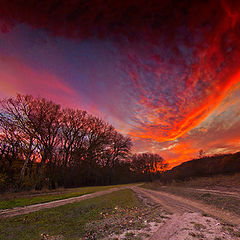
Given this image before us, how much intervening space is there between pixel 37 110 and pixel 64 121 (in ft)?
24.5

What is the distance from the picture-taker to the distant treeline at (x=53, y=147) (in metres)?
21.6

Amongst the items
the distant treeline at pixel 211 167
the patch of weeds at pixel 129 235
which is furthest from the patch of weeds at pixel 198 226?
the distant treeline at pixel 211 167

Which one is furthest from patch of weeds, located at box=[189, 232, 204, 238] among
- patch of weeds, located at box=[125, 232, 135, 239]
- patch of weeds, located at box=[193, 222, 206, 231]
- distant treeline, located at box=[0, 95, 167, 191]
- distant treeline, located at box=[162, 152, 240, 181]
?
distant treeline, located at box=[162, 152, 240, 181]

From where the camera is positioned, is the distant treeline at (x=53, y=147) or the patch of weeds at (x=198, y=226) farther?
the distant treeline at (x=53, y=147)

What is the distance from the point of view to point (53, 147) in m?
30.5

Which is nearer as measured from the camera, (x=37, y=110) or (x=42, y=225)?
(x=42, y=225)

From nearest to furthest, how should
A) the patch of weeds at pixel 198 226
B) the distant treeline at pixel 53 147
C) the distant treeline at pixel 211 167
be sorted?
1. the patch of weeds at pixel 198 226
2. the distant treeline at pixel 53 147
3. the distant treeline at pixel 211 167

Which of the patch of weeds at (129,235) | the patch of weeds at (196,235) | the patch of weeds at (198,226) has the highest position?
the patch of weeds at (198,226)

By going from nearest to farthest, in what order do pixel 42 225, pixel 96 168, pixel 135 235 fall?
pixel 135 235 → pixel 42 225 → pixel 96 168

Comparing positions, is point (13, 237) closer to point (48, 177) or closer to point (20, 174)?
point (20, 174)

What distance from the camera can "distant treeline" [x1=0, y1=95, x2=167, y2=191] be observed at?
21.6 m

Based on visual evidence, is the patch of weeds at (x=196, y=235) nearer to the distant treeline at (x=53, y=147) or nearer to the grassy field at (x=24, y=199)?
the grassy field at (x=24, y=199)

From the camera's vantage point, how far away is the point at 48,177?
27.3 meters

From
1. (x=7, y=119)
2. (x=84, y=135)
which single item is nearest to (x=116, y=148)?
(x=84, y=135)
